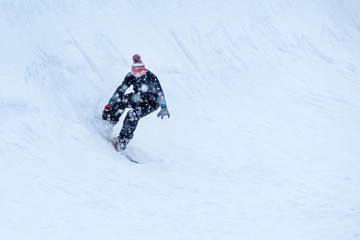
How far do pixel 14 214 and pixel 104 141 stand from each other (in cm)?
216

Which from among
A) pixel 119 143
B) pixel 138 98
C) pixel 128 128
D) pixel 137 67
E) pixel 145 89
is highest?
pixel 137 67

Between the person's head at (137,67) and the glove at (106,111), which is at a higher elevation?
the person's head at (137,67)

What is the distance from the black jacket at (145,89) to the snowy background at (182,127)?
1.67 feet

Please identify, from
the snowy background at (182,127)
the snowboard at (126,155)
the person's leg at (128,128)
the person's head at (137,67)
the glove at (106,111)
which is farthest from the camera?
the person's head at (137,67)

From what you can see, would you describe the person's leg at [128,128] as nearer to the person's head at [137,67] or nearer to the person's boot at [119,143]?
the person's boot at [119,143]

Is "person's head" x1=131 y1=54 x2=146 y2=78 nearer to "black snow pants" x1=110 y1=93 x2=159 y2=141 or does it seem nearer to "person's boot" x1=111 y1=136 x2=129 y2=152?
"black snow pants" x1=110 y1=93 x2=159 y2=141

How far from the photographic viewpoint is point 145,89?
582 cm

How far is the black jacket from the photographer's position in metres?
5.77

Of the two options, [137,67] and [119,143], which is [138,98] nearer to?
[137,67]

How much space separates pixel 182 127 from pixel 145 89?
44.1 inches

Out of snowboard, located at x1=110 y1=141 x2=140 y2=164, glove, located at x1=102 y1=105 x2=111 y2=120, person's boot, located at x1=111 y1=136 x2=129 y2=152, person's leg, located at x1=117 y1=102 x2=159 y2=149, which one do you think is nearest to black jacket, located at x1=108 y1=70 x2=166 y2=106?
glove, located at x1=102 y1=105 x2=111 y2=120

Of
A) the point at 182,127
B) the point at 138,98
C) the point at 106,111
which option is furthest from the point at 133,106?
the point at 182,127

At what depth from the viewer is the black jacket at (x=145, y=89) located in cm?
577

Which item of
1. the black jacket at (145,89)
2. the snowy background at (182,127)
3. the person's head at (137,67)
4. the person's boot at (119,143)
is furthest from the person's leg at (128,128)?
the person's head at (137,67)
